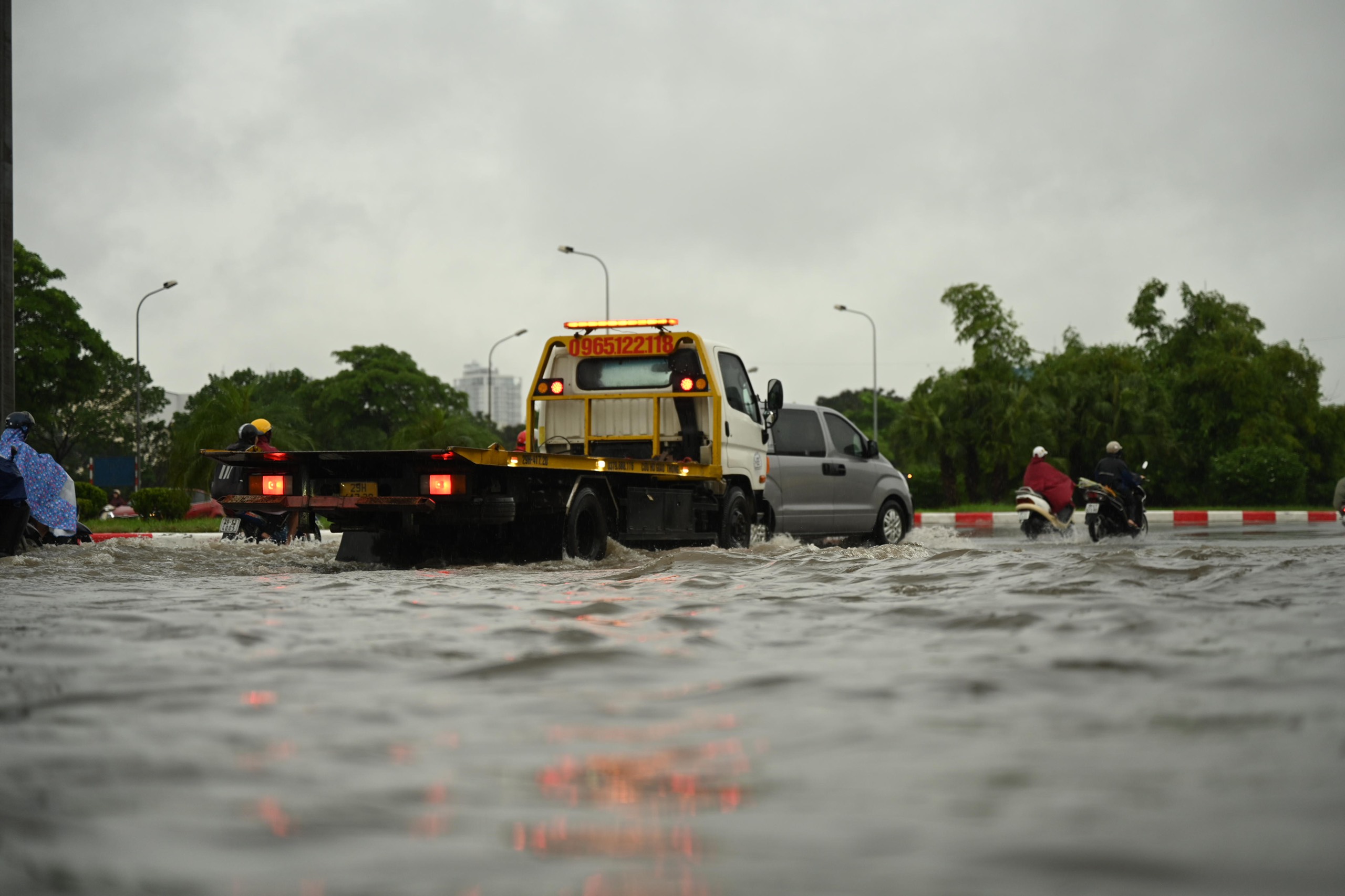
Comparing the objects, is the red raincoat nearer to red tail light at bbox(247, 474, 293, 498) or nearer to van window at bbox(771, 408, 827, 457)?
van window at bbox(771, 408, 827, 457)

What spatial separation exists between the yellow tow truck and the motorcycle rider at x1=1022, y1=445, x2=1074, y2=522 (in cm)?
490

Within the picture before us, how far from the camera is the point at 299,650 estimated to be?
4.38 meters

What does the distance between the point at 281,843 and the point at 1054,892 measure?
1178 millimetres

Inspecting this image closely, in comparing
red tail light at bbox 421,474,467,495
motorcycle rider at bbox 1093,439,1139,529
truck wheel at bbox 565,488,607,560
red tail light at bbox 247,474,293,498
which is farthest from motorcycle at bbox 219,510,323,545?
motorcycle rider at bbox 1093,439,1139,529

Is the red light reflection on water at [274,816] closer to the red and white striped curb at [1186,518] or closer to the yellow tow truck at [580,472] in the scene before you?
the yellow tow truck at [580,472]

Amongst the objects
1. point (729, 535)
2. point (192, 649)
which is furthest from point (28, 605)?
point (729, 535)

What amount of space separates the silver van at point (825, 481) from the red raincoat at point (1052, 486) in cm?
252

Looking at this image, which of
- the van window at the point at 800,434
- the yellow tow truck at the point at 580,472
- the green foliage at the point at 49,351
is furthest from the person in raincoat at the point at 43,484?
the green foliage at the point at 49,351

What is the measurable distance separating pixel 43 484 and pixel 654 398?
561 centimetres

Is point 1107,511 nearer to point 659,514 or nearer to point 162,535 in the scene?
point 659,514

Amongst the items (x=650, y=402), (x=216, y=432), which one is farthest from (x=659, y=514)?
(x=216, y=432)

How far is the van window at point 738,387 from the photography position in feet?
41.8

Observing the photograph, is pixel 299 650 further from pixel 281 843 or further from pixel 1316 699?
pixel 1316 699

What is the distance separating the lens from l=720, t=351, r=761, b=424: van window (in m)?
12.7
